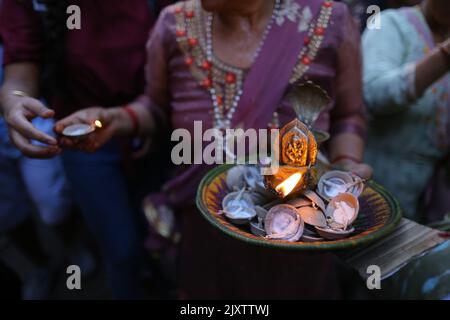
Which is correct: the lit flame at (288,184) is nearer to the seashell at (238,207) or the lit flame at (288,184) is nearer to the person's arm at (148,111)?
the seashell at (238,207)

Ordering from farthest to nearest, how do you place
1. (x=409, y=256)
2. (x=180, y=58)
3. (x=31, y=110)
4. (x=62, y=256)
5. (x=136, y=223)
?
(x=62, y=256) → (x=136, y=223) → (x=180, y=58) → (x=31, y=110) → (x=409, y=256)

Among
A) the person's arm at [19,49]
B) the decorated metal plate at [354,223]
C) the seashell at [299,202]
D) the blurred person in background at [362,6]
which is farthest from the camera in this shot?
the blurred person in background at [362,6]

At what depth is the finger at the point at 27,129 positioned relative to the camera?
46.3 inches

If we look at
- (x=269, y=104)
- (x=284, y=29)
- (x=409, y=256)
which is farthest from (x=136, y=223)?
(x=409, y=256)

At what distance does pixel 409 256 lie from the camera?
938 millimetres

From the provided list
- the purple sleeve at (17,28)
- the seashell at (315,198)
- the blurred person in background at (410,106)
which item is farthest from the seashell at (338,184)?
the purple sleeve at (17,28)

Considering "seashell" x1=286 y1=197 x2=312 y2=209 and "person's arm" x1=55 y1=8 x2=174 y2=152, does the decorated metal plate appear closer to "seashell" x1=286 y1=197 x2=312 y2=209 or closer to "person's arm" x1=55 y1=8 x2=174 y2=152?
"seashell" x1=286 y1=197 x2=312 y2=209

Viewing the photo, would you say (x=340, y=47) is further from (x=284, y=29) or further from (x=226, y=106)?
(x=226, y=106)

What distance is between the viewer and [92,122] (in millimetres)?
1291

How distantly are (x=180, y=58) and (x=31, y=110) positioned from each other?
49cm

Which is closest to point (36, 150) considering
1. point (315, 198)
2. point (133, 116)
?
point (133, 116)

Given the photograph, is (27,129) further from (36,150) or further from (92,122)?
(92,122)

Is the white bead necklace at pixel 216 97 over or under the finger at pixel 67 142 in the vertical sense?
over

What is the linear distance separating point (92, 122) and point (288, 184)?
26.9 inches
